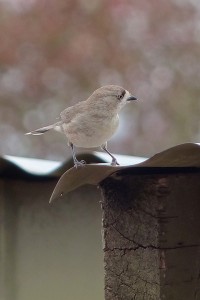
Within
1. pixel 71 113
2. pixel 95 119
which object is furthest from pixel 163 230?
pixel 71 113

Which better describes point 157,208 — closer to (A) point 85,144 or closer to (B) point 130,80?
(A) point 85,144

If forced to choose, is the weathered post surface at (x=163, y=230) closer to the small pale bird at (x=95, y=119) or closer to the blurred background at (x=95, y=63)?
the small pale bird at (x=95, y=119)

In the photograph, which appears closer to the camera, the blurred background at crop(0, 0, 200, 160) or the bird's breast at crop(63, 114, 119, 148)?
the bird's breast at crop(63, 114, 119, 148)

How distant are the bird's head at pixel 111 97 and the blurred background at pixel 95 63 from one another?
6.55m

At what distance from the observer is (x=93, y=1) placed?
10.4 m

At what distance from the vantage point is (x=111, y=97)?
11.9 ft

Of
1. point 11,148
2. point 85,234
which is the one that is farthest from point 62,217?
point 11,148

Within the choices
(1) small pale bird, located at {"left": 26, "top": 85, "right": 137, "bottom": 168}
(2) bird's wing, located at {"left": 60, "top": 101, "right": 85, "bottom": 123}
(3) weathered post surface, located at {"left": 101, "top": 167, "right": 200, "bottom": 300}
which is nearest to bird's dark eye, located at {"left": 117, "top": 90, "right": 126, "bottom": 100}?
(1) small pale bird, located at {"left": 26, "top": 85, "right": 137, "bottom": 168}

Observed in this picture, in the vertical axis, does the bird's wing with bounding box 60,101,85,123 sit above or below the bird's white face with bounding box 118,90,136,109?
below

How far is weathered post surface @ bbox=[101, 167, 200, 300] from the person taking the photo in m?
2.83

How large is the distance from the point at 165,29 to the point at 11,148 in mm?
2263

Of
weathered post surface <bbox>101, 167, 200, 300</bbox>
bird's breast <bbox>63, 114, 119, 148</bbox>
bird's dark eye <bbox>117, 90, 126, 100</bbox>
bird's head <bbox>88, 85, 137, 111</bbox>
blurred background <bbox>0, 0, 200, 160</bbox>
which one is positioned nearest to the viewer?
weathered post surface <bbox>101, 167, 200, 300</bbox>

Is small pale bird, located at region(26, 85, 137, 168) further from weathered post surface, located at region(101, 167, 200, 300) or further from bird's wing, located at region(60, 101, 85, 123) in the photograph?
→ weathered post surface, located at region(101, 167, 200, 300)

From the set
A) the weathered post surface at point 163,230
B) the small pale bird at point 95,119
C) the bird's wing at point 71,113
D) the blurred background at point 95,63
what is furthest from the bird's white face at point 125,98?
the blurred background at point 95,63
